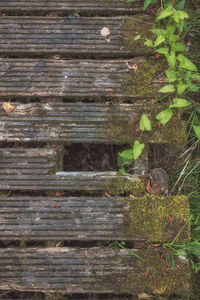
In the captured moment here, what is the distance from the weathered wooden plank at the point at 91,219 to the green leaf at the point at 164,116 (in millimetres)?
610

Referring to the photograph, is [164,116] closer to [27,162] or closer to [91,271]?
[27,162]

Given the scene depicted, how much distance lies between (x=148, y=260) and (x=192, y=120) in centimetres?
127

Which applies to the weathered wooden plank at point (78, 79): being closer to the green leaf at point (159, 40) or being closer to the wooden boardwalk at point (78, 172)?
the wooden boardwalk at point (78, 172)

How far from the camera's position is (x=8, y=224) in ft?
6.00

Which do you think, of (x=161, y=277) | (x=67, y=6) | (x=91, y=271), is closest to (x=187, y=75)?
(x=67, y=6)

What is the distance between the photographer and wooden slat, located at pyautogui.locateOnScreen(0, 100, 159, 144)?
1.88 m

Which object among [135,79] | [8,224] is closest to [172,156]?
[135,79]

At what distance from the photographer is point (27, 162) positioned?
186cm

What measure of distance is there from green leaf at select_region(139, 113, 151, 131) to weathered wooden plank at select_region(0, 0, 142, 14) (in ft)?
3.00

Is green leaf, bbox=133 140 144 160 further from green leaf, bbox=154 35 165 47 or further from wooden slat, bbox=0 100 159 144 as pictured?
green leaf, bbox=154 35 165 47

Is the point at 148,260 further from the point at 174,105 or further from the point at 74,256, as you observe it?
the point at 174,105

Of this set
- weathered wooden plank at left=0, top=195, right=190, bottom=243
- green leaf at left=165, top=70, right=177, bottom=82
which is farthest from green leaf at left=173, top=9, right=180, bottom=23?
weathered wooden plank at left=0, top=195, right=190, bottom=243

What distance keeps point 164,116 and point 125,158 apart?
445 mm

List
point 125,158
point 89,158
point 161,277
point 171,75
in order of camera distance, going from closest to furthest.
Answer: point 161,277 < point 171,75 < point 125,158 < point 89,158
